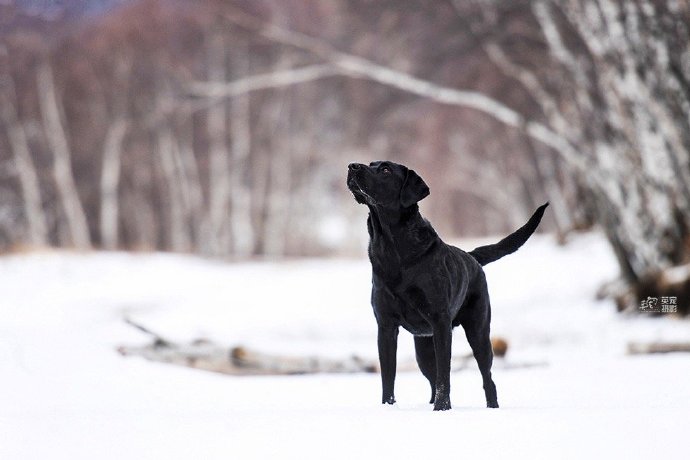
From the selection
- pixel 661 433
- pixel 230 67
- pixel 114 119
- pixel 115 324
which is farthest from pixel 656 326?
pixel 114 119

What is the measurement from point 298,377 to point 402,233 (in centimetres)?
320

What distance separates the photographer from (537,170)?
86.9ft

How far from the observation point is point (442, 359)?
10.9 ft

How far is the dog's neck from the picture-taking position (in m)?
3.32

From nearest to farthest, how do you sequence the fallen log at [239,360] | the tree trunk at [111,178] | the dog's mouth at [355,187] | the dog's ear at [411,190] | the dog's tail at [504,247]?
the dog's mouth at [355,187], the dog's ear at [411,190], the dog's tail at [504,247], the fallen log at [239,360], the tree trunk at [111,178]

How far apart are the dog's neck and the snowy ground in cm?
62

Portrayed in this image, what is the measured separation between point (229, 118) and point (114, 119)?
3370 millimetres

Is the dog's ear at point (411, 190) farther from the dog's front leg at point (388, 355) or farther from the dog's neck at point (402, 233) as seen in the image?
the dog's front leg at point (388, 355)

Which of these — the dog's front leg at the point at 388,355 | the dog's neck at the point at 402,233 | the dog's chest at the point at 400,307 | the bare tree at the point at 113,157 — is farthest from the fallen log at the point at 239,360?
the bare tree at the point at 113,157

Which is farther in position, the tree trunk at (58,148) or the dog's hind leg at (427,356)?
the tree trunk at (58,148)

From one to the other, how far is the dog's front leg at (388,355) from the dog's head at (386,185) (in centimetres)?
54

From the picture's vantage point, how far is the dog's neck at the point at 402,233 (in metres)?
3.32

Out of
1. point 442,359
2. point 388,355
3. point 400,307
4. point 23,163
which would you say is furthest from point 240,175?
point 442,359

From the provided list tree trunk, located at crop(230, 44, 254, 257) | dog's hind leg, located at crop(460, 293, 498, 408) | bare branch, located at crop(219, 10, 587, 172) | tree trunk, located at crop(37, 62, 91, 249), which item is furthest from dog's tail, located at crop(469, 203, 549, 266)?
tree trunk, located at crop(37, 62, 91, 249)
